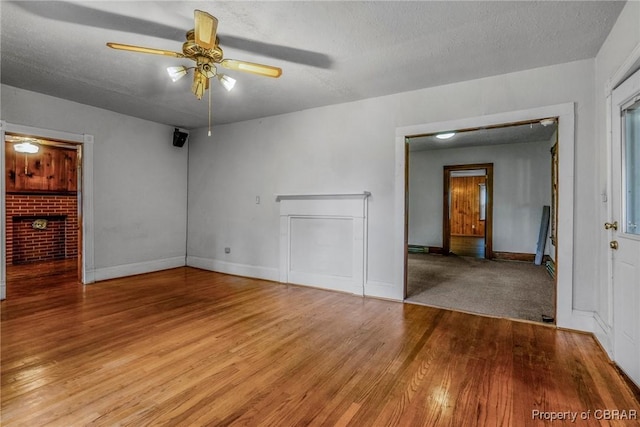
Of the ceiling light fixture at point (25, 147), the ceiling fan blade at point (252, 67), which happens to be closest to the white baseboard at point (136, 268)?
the ceiling light fixture at point (25, 147)

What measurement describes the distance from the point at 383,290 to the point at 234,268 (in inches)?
101

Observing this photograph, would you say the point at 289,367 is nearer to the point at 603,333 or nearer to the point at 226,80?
the point at 226,80

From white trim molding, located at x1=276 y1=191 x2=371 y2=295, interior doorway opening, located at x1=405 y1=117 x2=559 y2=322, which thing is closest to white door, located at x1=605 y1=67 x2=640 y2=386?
interior doorway opening, located at x1=405 y1=117 x2=559 y2=322

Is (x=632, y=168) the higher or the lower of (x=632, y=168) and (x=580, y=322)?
the higher

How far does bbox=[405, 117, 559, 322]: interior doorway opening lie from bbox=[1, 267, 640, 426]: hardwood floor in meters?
1.02

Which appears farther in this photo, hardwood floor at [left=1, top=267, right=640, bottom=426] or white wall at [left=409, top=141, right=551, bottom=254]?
white wall at [left=409, top=141, right=551, bottom=254]

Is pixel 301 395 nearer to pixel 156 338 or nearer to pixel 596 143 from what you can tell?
pixel 156 338

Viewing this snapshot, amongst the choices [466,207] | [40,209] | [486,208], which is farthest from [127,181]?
[466,207]

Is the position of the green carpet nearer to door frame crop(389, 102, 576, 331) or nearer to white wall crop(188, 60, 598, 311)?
door frame crop(389, 102, 576, 331)

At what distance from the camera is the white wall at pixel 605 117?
2049 millimetres

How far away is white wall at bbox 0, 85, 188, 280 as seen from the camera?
4.12 meters

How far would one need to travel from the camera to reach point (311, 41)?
103 inches

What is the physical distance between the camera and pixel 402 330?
2.86 meters

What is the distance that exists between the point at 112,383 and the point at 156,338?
70 cm
